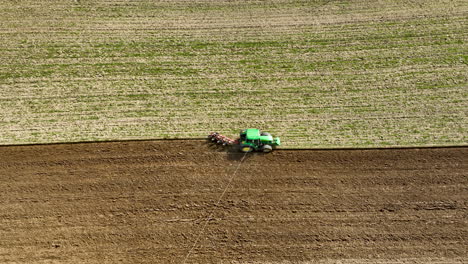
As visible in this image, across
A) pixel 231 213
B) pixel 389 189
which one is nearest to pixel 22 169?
pixel 231 213

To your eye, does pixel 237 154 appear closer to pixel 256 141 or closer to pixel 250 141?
pixel 250 141

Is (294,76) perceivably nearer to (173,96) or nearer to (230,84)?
(230,84)

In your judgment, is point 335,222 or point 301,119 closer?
point 335,222

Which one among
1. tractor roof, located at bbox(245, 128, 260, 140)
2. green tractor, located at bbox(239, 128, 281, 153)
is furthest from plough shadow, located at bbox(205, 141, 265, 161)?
tractor roof, located at bbox(245, 128, 260, 140)

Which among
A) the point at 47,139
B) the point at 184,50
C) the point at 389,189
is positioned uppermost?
the point at 184,50

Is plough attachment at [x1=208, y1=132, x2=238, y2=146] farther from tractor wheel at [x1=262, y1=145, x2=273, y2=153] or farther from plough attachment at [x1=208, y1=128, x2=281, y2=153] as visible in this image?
tractor wheel at [x1=262, y1=145, x2=273, y2=153]

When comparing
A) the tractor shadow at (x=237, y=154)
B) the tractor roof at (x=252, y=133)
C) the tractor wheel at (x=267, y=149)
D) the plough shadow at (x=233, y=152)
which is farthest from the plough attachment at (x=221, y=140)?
the tractor wheel at (x=267, y=149)

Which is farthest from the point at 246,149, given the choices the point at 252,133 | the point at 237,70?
the point at 237,70
